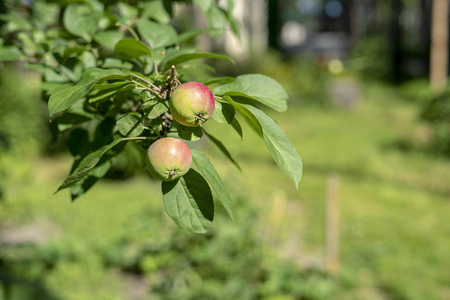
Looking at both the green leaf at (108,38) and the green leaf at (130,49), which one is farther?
the green leaf at (108,38)

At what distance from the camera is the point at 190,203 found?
28.3 inches

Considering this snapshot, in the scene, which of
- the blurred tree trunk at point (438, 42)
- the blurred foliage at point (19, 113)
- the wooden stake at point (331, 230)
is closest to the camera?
the wooden stake at point (331, 230)

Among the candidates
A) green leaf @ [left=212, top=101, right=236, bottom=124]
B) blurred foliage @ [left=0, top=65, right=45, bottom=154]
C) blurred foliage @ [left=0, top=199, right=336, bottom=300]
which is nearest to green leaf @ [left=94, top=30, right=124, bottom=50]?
green leaf @ [left=212, top=101, right=236, bottom=124]

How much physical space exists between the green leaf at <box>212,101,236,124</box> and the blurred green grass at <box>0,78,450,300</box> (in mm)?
2013

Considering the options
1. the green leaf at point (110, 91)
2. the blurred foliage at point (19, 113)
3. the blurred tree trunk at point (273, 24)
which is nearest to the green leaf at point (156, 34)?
the green leaf at point (110, 91)

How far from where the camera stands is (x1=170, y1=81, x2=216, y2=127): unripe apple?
64 centimetres

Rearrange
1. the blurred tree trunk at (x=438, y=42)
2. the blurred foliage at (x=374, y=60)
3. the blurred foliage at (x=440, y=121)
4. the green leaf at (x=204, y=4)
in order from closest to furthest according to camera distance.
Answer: the green leaf at (x=204, y=4) → the blurred foliage at (x=440, y=121) → the blurred tree trunk at (x=438, y=42) → the blurred foliage at (x=374, y=60)

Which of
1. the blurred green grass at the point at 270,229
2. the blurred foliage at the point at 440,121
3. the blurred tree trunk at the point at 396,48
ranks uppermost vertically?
the blurred tree trunk at the point at 396,48

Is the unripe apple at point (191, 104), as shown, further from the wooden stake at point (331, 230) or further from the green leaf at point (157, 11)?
the wooden stake at point (331, 230)

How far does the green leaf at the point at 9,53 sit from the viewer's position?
1.03m

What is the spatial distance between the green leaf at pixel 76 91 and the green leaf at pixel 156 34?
10.7 inches

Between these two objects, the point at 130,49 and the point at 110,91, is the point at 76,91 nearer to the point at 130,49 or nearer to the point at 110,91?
the point at 110,91

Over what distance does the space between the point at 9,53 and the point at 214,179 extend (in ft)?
2.19

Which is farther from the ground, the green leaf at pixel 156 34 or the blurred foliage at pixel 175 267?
the green leaf at pixel 156 34
